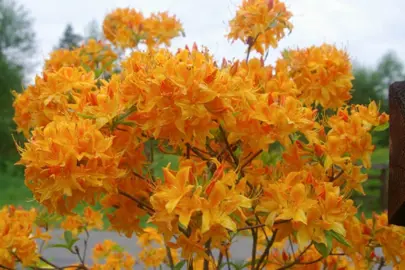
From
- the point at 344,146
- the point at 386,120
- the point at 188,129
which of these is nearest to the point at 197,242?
the point at 188,129

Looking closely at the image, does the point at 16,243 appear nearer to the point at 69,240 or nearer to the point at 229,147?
the point at 69,240

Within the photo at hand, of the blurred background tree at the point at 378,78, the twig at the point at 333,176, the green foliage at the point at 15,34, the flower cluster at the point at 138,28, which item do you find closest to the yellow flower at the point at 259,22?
the twig at the point at 333,176

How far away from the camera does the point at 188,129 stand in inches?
49.8

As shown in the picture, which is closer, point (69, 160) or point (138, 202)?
point (69, 160)

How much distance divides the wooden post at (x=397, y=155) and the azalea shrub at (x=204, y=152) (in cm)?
12

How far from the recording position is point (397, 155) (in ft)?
4.12

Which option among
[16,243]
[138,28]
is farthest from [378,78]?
[16,243]

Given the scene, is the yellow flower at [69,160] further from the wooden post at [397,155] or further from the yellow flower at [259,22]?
the yellow flower at [259,22]

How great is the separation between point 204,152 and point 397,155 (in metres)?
0.52

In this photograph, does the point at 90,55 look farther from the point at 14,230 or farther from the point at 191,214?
the point at 191,214

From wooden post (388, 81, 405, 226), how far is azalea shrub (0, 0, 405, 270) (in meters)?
0.12

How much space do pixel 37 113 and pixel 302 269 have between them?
103 cm

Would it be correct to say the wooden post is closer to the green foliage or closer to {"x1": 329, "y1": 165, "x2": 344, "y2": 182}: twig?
{"x1": 329, "y1": 165, "x2": 344, "y2": 182}: twig

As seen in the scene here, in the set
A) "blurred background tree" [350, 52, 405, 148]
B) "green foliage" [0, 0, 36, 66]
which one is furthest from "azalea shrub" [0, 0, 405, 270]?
"green foliage" [0, 0, 36, 66]
